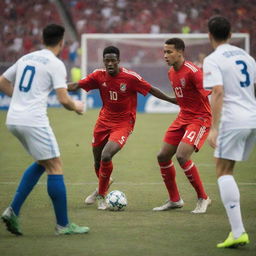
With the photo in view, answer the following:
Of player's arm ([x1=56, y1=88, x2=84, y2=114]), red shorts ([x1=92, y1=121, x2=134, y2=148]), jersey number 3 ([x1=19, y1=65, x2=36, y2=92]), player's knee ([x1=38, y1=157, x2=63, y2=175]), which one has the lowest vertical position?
red shorts ([x1=92, y1=121, x2=134, y2=148])

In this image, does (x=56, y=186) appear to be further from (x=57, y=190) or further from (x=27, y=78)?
(x=27, y=78)

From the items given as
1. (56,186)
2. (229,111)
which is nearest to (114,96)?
(56,186)

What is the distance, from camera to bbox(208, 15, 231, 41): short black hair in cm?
591

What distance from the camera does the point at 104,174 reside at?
8117 millimetres

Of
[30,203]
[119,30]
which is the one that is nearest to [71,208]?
[30,203]

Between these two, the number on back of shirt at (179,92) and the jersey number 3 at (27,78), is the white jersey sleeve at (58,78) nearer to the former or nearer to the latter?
the jersey number 3 at (27,78)

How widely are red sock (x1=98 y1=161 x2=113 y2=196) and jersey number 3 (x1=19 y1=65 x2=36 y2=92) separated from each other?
6.78 feet

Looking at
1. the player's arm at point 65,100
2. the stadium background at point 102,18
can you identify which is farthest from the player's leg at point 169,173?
the stadium background at point 102,18

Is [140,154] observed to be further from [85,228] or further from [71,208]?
[85,228]

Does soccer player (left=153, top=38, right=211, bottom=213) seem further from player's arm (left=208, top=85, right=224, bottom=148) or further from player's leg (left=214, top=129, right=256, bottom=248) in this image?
player's arm (left=208, top=85, right=224, bottom=148)

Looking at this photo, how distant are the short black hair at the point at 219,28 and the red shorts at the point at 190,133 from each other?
206 cm

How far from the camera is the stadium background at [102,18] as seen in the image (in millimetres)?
27438

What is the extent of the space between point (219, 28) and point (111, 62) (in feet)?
8.53

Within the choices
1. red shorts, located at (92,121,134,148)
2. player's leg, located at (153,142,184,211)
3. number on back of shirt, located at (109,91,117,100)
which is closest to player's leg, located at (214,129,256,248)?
player's leg, located at (153,142,184,211)
